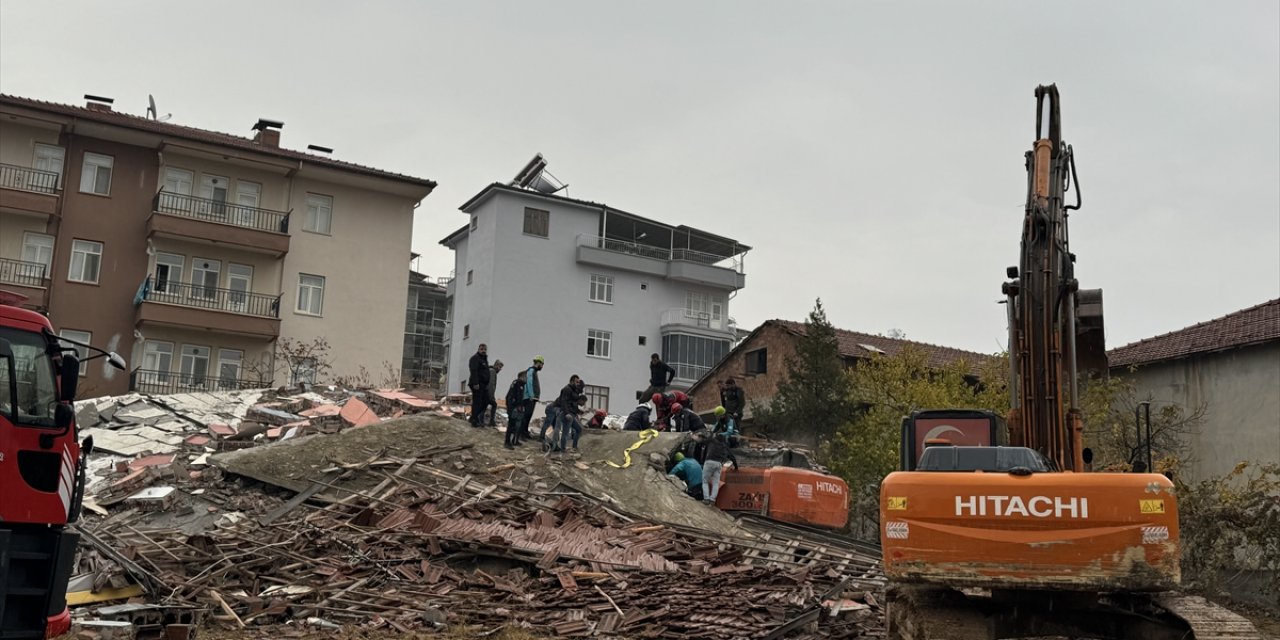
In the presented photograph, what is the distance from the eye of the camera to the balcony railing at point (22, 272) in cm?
3641

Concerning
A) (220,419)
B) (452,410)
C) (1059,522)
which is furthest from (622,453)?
(1059,522)

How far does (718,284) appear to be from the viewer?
61.9 m

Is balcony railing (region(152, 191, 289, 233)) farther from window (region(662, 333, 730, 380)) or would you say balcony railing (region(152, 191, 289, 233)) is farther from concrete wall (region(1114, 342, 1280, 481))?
concrete wall (region(1114, 342, 1280, 481))

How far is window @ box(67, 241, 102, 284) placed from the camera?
3781 centimetres

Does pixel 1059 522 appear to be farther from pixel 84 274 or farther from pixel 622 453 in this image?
pixel 84 274

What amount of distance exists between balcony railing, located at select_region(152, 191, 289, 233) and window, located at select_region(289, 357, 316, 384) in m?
5.06

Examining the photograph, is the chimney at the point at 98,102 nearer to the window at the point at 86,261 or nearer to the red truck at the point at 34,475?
the window at the point at 86,261

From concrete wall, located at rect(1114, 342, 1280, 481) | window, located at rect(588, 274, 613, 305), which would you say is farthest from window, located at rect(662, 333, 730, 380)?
concrete wall, located at rect(1114, 342, 1280, 481)

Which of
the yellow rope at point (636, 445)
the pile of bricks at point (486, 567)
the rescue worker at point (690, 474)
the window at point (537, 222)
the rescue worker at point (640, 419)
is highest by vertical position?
the window at point (537, 222)

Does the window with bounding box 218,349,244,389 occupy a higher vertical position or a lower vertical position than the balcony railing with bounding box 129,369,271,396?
higher

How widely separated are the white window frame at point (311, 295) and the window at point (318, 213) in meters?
1.89

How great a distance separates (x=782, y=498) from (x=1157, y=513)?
430 inches

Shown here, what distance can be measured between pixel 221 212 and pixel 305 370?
6.69 meters

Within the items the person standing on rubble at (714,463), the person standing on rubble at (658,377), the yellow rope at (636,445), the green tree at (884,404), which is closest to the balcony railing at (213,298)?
the person standing on rubble at (658,377)
